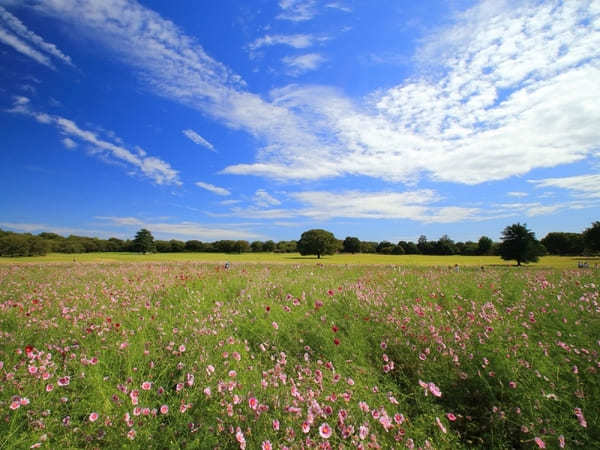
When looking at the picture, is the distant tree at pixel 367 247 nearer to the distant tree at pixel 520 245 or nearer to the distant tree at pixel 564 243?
the distant tree at pixel 520 245

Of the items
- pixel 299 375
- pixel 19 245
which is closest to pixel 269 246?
pixel 19 245

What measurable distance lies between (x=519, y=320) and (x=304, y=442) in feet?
17.3

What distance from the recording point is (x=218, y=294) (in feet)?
22.7

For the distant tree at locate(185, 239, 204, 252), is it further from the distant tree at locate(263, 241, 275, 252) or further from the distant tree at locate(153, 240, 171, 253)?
the distant tree at locate(263, 241, 275, 252)

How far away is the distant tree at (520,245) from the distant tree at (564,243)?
124 feet

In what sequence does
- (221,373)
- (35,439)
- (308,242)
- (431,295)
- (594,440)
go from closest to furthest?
(35,439) < (594,440) < (221,373) < (431,295) < (308,242)

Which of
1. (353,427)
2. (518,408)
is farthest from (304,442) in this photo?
(518,408)

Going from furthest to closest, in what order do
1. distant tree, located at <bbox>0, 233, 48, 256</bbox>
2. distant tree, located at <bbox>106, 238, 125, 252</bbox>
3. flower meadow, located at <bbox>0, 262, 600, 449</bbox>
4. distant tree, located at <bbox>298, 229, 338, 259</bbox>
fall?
distant tree, located at <bbox>106, 238, 125, 252</bbox>, distant tree, located at <bbox>298, 229, 338, 259</bbox>, distant tree, located at <bbox>0, 233, 48, 256</bbox>, flower meadow, located at <bbox>0, 262, 600, 449</bbox>

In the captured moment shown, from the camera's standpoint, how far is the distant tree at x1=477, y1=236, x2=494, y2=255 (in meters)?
69.5

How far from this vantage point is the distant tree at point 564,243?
67325mm

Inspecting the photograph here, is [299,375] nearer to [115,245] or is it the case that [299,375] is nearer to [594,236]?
[594,236]

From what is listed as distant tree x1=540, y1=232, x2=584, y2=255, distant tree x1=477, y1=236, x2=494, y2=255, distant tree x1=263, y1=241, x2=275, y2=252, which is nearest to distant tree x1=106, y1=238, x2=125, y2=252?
distant tree x1=263, y1=241, x2=275, y2=252

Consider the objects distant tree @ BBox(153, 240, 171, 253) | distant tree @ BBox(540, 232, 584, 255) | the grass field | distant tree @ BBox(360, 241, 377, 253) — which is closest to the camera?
the grass field

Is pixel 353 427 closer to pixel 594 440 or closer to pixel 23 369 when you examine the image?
pixel 594 440
